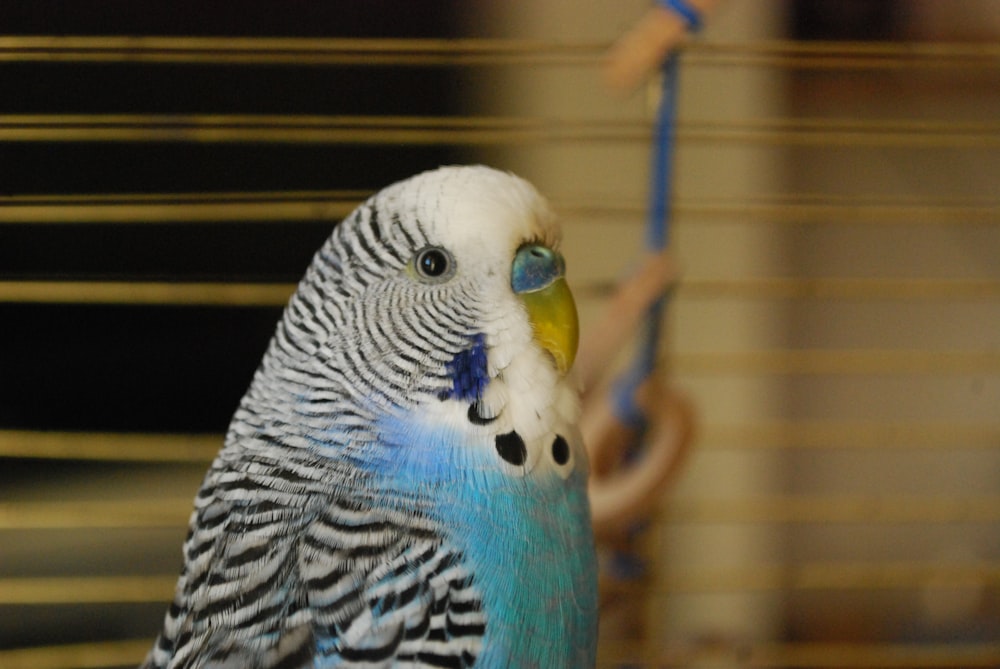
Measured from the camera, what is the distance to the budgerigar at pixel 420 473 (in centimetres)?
64

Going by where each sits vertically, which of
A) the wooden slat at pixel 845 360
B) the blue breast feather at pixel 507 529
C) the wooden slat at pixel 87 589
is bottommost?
the blue breast feather at pixel 507 529

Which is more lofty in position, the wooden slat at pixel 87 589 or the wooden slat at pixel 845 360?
the wooden slat at pixel 845 360

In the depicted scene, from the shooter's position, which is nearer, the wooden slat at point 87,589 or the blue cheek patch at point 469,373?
the blue cheek patch at point 469,373

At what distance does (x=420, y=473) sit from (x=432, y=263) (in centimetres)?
18

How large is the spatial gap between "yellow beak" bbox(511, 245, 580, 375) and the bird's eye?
6 cm

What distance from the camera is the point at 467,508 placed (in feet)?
2.21

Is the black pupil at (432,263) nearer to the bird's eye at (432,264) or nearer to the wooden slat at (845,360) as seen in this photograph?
the bird's eye at (432,264)

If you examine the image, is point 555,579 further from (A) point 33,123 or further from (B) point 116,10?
(B) point 116,10

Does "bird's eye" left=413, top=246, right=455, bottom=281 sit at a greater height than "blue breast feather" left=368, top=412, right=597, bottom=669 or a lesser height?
greater

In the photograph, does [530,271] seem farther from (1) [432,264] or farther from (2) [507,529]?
(2) [507,529]

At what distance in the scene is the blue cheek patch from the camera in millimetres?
682

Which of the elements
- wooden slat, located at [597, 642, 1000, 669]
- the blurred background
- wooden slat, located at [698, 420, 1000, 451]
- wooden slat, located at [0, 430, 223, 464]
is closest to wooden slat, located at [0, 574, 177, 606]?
the blurred background

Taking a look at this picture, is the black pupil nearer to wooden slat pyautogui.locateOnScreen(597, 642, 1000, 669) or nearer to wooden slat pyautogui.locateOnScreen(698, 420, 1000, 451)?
wooden slat pyautogui.locateOnScreen(597, 642, 1000, 669)

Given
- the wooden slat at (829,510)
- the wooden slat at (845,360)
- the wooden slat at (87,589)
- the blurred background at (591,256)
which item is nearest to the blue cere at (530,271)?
the blurred background at (591,256)
